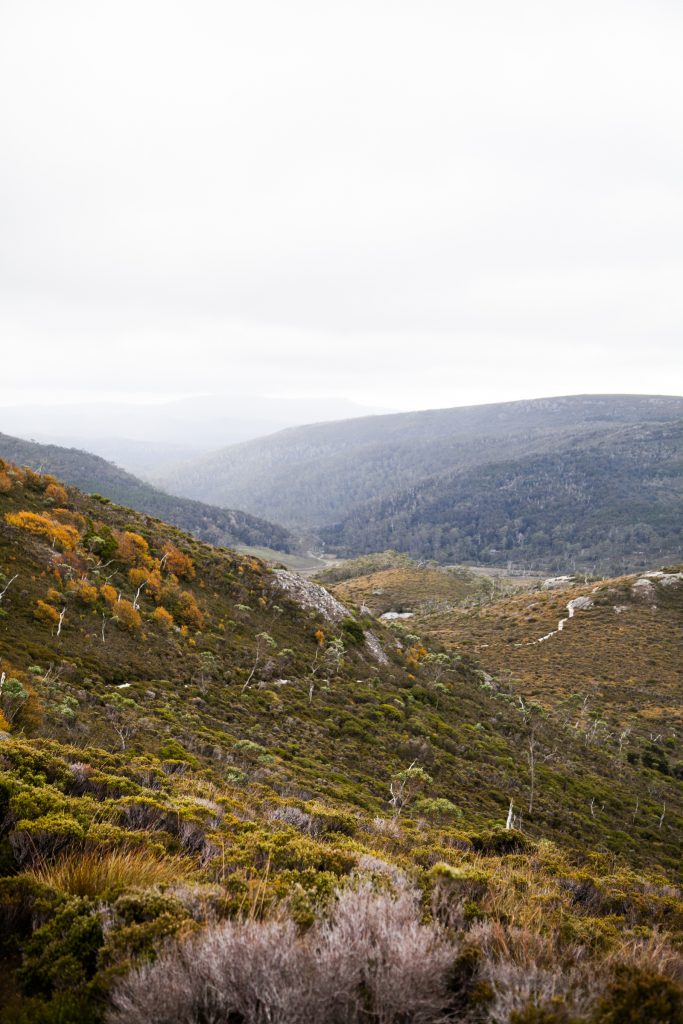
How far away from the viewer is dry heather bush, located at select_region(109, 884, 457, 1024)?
2.87 metres

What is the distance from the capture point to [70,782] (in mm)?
6875

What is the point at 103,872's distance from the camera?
14.5 feet

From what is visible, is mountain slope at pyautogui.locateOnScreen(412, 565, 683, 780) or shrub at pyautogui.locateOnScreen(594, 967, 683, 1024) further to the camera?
mountain slope at pyautogui.locateOnScreen(412, 565, 683, 780)

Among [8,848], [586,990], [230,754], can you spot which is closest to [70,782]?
[8,848]

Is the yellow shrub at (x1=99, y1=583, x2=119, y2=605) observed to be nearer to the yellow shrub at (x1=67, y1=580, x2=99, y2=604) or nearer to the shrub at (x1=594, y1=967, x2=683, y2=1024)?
the yellow shrub at (x1=67, y1=580, x2=99, y2=604)

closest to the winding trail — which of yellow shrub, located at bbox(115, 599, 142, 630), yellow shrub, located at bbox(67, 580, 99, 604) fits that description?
yellow shrub, located at bbox(115, 599, 142, 630)

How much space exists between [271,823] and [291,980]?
19.0 feet

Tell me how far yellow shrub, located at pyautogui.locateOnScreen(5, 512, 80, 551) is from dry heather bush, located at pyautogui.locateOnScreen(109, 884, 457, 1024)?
22647 millimetres

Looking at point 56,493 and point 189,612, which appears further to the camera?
point 56,493

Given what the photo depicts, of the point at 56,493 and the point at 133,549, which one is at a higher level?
the point at 56,493

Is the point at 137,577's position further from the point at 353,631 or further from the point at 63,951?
the point at 63,951

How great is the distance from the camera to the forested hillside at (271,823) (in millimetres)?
3104

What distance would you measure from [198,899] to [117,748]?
8530mm

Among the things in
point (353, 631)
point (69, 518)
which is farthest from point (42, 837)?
point (353, 631)
